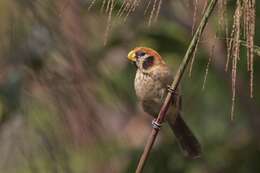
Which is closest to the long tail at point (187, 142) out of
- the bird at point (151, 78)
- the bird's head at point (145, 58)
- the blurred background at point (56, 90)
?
the bird at point (151, 78)

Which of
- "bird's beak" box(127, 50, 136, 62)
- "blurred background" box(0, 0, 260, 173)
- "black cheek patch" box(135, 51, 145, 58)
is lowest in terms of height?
"blurred background" box(0, 0, 260, 173)

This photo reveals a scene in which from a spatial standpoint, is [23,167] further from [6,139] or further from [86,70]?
[86,70]

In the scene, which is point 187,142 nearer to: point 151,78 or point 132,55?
point 151,78

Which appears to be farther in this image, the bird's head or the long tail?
the long tail

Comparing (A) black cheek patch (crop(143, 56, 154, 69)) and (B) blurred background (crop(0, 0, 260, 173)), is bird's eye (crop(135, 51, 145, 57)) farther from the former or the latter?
(B) blurred background (crop(0, 0, 260, 173))

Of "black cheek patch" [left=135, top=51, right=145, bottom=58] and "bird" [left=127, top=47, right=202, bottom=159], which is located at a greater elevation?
"black cheek patch" [left=135, top=51, right=145, bottom=58]

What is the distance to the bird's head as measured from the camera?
256 cm

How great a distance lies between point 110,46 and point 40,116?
1.23m

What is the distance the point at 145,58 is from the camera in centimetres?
256

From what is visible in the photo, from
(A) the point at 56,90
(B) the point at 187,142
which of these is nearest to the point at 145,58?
(A) the point at 56,90

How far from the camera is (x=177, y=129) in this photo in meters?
2.93

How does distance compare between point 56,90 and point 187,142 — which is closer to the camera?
point 56,90

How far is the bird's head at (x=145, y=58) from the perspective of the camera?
2557 millimetres

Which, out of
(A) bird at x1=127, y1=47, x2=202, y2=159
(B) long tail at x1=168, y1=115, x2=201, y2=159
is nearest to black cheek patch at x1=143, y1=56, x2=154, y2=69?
(A) bird at x1=127, y1=47, x2=202, y2=159
